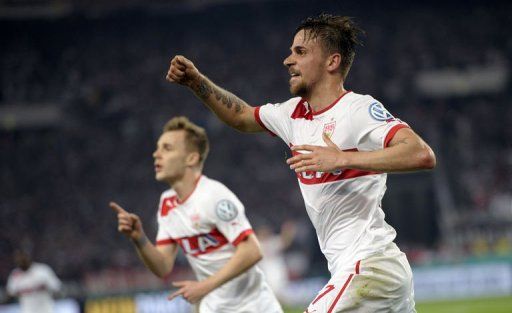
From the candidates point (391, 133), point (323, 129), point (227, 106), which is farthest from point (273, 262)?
point (391, 133)

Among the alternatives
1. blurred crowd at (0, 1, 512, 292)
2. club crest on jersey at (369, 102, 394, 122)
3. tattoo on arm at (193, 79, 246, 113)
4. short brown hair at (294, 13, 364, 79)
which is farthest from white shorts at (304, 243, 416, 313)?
blurred crowd at (0, 1, 512, 292)

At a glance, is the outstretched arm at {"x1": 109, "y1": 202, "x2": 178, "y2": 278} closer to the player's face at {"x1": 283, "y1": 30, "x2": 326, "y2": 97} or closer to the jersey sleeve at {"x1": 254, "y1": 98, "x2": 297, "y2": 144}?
the jersey sleeve at {"x1": 254, "y1": 98, "x2": 297, "y2": 144}

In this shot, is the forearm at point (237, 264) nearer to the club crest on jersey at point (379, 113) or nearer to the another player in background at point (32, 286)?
the club crest on jersey at point (379, 113)

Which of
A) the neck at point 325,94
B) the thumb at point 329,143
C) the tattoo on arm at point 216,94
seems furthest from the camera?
the tattoo on arm at point 216,94

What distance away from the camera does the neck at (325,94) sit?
5.17 meters

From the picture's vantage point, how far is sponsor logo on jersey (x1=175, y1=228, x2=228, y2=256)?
6.64 m

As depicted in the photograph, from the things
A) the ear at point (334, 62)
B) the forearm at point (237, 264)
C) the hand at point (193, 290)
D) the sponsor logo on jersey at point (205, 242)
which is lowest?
the hand at point (193, 290)

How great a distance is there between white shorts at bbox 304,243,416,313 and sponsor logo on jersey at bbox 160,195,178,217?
92.2 inches

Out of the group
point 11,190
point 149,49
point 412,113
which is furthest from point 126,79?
point 412,113

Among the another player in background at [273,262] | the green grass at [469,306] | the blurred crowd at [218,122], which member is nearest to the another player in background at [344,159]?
the green grass at [469,306]

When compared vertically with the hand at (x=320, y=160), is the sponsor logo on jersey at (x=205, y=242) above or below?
below

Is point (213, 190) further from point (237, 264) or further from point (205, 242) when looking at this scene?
point (237, 264)

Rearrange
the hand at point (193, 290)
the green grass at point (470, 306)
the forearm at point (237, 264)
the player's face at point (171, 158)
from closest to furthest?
the hand at point (193, 290), the forearm at point (237, 264), the player's face at point (171, 158), the green grass at point (470, 306)

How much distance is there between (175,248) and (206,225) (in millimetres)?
469
